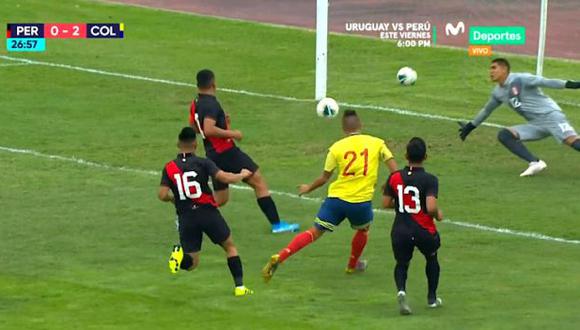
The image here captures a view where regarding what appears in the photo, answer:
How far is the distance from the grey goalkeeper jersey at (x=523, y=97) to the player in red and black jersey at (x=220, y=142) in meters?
4.77

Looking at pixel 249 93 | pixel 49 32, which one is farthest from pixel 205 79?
pixel 49 32

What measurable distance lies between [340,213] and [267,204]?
2.77 metres

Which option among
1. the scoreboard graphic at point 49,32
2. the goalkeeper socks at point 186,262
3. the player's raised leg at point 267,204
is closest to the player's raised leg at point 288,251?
the goalkeeper socks at point 186,262

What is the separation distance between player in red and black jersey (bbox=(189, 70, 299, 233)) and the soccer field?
407mm

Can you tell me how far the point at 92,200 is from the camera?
21.5 meters

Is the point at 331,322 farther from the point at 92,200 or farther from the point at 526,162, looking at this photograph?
the point at 526,162

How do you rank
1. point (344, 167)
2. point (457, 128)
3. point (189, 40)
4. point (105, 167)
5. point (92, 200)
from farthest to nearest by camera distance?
1. point (189, 40)
2. point (457, 128)
3. point (105, 167)
4. point (92, 200)
5. point (344, 167)

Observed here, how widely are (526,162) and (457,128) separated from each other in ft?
9.48

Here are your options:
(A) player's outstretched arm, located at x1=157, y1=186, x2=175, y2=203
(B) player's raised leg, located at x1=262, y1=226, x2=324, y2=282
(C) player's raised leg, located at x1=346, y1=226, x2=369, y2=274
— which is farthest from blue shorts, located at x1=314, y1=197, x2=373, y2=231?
(A) player's outstretched arm, located at x1=157, y1=186, x2=175, y2=203

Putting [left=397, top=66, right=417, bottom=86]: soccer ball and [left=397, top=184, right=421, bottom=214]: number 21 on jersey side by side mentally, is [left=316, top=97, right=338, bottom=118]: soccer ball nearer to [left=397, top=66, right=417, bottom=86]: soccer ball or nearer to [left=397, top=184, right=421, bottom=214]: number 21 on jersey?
[left=397, top=66, right=417, bottom=86]: soccer ball

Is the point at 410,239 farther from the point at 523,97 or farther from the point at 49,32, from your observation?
the point at 49,32

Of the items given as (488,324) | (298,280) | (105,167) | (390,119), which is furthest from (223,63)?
(488,324)

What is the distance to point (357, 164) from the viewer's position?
645 inches

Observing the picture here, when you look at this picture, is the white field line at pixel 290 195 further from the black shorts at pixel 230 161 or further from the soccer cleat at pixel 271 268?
the soccer cleat at pixel 271 268
